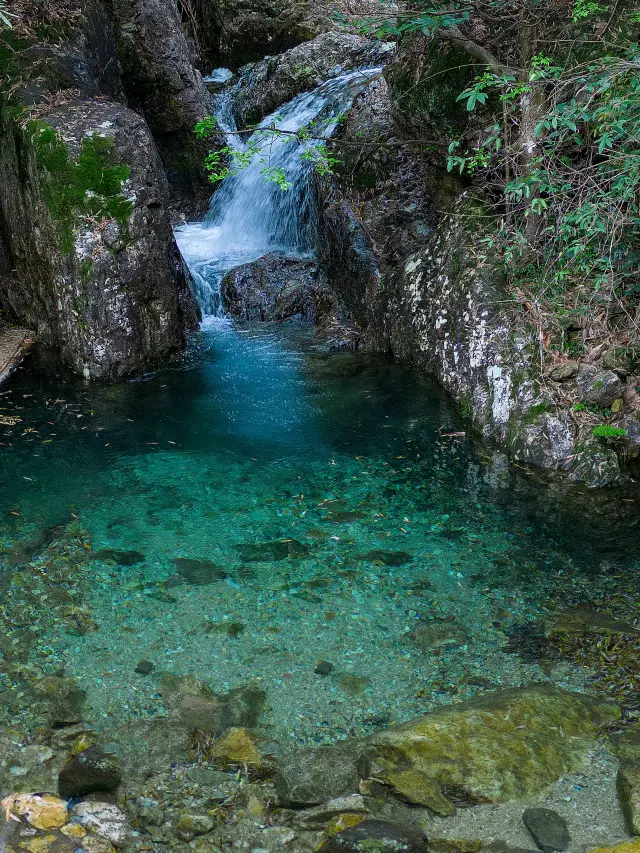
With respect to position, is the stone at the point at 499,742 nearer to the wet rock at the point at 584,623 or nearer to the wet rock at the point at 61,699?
the wet rock at the point at 584,623

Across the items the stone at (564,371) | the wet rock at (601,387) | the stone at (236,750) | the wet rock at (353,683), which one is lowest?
the wet rock at (353,683)

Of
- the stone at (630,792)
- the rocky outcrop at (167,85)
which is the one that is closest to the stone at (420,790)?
the stone at (630,792)

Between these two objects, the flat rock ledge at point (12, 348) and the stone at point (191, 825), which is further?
the flat rock ledge at point (12, 348)

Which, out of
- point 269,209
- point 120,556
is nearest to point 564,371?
point 120,556

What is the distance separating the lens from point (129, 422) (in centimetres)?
733

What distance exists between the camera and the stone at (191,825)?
2981mm

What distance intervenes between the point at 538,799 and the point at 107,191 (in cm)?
779

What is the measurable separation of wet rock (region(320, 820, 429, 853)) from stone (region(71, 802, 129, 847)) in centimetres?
89

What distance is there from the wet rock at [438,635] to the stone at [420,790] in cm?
96

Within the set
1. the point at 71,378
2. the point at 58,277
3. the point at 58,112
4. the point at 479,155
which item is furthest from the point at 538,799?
the point at 58,112

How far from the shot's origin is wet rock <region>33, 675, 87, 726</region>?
11.8 feet

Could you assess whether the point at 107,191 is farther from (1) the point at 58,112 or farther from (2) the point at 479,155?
(2) the point at 479,155

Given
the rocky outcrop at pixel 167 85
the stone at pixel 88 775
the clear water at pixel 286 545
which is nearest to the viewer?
the stone at pixel 88 775

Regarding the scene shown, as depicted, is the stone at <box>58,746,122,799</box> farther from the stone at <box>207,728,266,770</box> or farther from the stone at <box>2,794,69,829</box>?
the stone at <box>207,728,266,770</box>
